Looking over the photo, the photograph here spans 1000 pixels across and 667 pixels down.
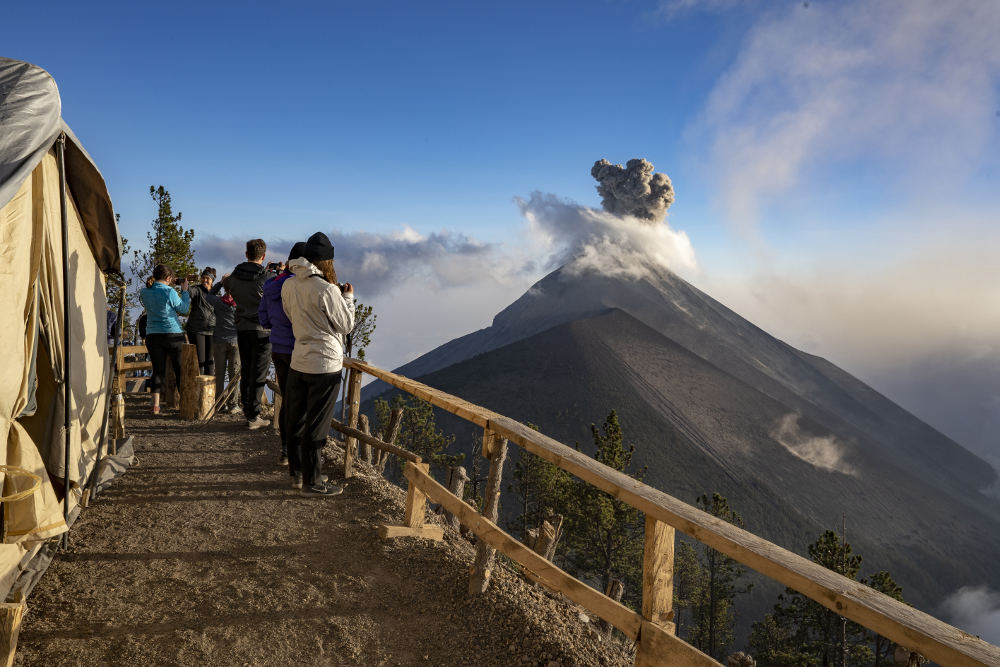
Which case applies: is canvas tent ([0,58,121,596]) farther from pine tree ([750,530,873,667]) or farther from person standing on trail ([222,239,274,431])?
pine tree ([750,530,873,667])

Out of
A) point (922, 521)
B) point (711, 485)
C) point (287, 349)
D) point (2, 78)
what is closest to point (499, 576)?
point (287, 349)

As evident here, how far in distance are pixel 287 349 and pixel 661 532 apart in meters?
3.89

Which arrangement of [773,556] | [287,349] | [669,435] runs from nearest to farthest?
[773,556] < [287,349] < [669,435]

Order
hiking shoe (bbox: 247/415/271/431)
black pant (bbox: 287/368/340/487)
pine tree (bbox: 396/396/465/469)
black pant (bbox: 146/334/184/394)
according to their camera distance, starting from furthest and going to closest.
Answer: pine tree (bbox: 396/396/465/469) → black pant (bbox: 146/334/184/394) → hiking shoe (bbox: 247/415/271/431) → black pant (bbox: 287/368/340/487)

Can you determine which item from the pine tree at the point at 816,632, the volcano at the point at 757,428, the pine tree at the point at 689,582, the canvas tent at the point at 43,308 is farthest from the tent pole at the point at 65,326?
the volcano at the point at 757,428

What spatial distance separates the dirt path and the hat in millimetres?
2116

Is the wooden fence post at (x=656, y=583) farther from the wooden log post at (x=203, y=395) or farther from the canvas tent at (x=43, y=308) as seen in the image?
the wooden log post at (x=203, y=395)

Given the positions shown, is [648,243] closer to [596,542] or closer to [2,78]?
[596,542]

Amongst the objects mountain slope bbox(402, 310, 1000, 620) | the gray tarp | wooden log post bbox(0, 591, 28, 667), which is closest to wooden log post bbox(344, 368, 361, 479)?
the gray tarp

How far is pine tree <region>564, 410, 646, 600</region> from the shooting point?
3500 centimetres

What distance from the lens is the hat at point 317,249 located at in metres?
4.61

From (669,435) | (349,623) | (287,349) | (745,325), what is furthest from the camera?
(745,325)

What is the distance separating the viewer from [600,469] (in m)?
2.88

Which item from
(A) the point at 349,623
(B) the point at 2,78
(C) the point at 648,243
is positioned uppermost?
(C) the point at 648,243
